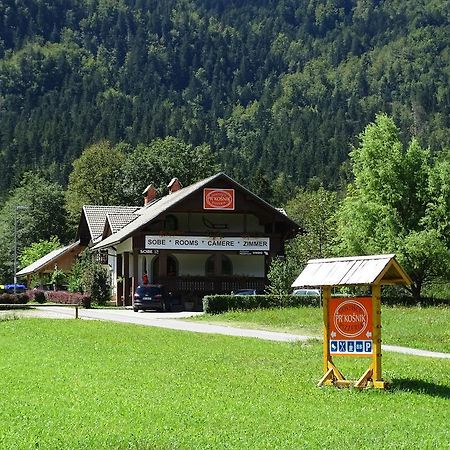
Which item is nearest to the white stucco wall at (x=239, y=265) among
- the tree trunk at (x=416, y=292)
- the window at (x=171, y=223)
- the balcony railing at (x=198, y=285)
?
the window at (x=171, y=223)

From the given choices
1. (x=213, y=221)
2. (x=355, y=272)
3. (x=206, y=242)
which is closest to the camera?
(x=355, y=272)

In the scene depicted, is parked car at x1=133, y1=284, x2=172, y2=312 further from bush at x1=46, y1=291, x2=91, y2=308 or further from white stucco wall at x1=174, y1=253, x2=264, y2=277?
white stucco wall at x1=174, y1=253, x2=264, y2=277

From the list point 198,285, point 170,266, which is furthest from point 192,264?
point 198,285

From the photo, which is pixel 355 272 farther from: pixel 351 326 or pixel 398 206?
pixel 398 206

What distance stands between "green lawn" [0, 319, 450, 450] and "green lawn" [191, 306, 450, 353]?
4771 mm

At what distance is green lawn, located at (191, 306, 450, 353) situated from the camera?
25.5 m

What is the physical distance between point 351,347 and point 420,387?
1.37m

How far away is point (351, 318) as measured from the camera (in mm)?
15953

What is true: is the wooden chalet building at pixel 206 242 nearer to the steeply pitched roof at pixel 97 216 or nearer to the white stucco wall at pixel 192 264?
the white stucco wall at pixel 192 264

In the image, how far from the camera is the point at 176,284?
51.0 m

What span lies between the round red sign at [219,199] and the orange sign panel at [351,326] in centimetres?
3614

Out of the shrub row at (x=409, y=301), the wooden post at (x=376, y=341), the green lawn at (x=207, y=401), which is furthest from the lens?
the shrub row at (x=409, y=301)

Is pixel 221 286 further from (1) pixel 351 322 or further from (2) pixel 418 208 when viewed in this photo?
(1) pixel 351 322

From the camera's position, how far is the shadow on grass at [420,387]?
1485 centimetres
